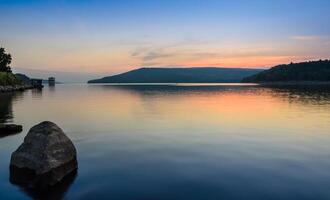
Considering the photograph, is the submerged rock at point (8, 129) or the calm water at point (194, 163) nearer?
the calm water at point (194, 163)

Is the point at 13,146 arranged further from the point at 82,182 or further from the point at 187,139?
the point at 187,139

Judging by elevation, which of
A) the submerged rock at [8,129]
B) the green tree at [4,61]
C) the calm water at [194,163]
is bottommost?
the calm water at [194,163]

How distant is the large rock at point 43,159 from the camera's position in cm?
1744

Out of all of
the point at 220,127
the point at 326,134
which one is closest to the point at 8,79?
the point at 220,127

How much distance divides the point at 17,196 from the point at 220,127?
26926mm

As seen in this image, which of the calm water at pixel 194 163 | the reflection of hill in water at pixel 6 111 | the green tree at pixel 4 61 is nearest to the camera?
the calm water at pixel 194 163

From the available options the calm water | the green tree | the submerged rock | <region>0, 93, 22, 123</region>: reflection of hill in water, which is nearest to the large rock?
the calm water

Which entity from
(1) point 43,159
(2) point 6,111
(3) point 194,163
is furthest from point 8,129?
(2) point 6,111

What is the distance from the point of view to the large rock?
687 inches

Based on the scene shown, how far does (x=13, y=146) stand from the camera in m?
27.2

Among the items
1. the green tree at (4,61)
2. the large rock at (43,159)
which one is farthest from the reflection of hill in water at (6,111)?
the green tree at (4,61)

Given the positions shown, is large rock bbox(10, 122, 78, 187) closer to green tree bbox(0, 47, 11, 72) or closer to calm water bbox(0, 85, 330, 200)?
calm water bbox(0, 85, 330, 200)

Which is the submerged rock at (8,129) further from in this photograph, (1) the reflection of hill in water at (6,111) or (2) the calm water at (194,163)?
(1) the reflection of hill in water at (6,111)

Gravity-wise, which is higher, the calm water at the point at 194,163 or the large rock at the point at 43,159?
the large rock at the point at 43,159
